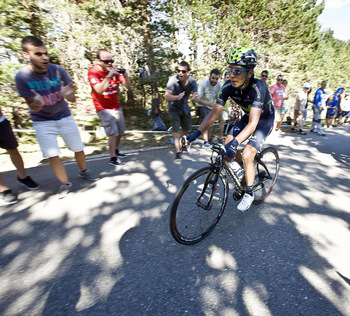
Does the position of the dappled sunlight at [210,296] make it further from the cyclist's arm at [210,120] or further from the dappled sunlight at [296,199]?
the dappled sunlight at [296,199]

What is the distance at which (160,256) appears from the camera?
238 centimetres

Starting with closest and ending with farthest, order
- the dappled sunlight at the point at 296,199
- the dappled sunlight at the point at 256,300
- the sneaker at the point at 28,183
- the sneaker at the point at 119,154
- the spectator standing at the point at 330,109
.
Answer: the dappled sunlight at the point at 256,300 → the dappled sunlight at the point at 296,199 → the sneaker at the point at 28,183 → the sneaker at the point at 119,154 → the spectator standing at the point at 330,109

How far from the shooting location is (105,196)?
3635 mm

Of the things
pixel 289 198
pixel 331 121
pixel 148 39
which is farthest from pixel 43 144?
pixel 331 121

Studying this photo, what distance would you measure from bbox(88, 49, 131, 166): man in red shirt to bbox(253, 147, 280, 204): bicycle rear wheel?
9.92 ft

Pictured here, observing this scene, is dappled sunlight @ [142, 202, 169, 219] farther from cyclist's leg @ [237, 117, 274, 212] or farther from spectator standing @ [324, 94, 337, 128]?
spectator standing @ [324, 94, 337, 128]

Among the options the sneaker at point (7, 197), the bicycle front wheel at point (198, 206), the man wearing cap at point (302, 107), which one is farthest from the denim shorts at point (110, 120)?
the man wearing cap at point (302, 107)

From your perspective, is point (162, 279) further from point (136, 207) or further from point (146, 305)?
point (136, 207)

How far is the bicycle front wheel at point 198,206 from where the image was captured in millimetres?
2424

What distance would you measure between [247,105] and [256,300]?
2.35 m

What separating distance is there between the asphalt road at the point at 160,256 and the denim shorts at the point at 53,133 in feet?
2.66

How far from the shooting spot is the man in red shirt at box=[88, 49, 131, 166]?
4.25 m

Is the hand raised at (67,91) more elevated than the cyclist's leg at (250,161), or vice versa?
the hand raised at (67,91)

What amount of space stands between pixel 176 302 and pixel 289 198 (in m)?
2.69
